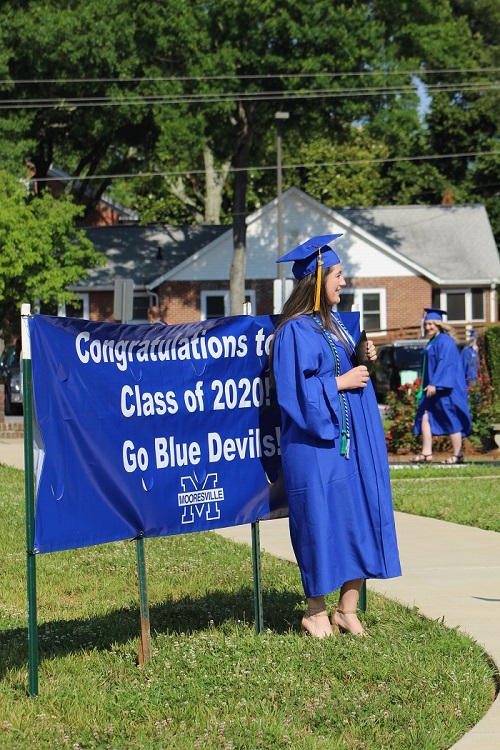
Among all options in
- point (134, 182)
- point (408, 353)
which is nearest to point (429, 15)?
point (408, 353)

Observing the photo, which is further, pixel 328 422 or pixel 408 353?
pixel 408 353

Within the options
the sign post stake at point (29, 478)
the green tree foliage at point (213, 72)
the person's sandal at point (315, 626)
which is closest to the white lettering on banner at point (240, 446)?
the person's sandal at point (315, 626)

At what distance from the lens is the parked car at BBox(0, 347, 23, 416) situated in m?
29.3

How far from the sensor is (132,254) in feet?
155

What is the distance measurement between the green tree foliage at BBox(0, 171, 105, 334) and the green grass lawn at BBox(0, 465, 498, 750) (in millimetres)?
27431

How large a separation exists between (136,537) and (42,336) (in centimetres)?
105

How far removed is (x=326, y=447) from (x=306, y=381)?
13.2 inches

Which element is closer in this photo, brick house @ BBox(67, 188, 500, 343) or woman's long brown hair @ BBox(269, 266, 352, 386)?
woman's long brown hair @ BBox(269, 266, 352, 386)

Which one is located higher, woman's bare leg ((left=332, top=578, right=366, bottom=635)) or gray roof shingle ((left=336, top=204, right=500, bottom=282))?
gray roof shingle ((left=336, top=204, right=500, bottom=282))

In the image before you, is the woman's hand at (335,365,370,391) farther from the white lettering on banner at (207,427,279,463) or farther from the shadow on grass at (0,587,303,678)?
the shadow on grass at (0,587,303,678)

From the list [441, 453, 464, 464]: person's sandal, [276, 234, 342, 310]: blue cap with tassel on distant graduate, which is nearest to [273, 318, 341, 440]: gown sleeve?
[276, 234, 342, 310]: blue cap with tassel on distant graduate

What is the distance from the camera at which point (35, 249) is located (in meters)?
34.9

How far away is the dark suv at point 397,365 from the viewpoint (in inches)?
1192

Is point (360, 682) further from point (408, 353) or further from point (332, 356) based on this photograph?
point (408, 353)
